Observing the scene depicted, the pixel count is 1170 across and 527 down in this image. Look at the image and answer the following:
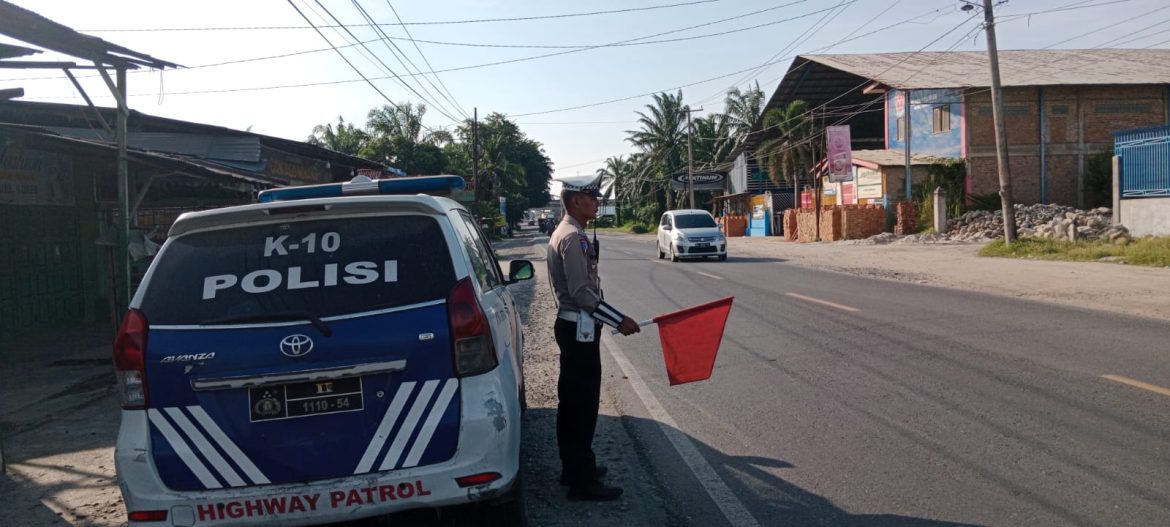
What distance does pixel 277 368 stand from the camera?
349 centimetres

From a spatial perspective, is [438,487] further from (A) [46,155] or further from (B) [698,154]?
(B) [698,154]

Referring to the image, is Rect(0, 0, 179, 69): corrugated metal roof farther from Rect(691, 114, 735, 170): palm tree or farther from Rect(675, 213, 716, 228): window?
Rect(691, 114, 735, 170): palm tree

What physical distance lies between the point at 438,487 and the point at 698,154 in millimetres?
66500

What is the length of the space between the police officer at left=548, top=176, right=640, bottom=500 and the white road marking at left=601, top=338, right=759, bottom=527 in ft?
1.88

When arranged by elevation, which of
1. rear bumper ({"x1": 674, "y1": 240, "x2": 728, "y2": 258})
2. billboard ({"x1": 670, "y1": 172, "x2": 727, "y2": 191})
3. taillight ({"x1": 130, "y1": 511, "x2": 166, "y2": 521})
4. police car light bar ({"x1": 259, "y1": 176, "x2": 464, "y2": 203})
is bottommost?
taillight ({"x1": 130, "y1": 511, "x2": 166, "y2": 521})

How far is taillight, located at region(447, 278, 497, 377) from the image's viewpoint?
363cm

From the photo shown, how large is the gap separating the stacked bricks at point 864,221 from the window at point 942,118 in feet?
14.9

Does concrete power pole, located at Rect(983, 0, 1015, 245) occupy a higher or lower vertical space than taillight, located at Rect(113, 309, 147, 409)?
higher

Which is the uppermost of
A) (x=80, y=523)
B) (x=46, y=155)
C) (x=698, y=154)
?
(x=698, y=154)

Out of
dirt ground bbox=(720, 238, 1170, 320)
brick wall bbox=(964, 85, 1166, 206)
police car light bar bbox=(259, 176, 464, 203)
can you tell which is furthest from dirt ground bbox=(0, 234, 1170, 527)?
brick wall bbox=(964, 85, 1166, 206)

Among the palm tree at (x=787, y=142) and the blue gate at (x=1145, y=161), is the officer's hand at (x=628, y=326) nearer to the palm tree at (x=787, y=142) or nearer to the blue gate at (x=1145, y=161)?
the blue gate at (x=1145, y=161)

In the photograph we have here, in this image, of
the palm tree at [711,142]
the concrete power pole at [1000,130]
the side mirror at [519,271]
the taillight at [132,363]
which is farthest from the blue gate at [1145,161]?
the palm tree at [711,142]

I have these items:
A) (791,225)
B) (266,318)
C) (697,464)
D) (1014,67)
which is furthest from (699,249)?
(266,318)

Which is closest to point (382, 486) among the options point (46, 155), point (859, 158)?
point (46, 155)
